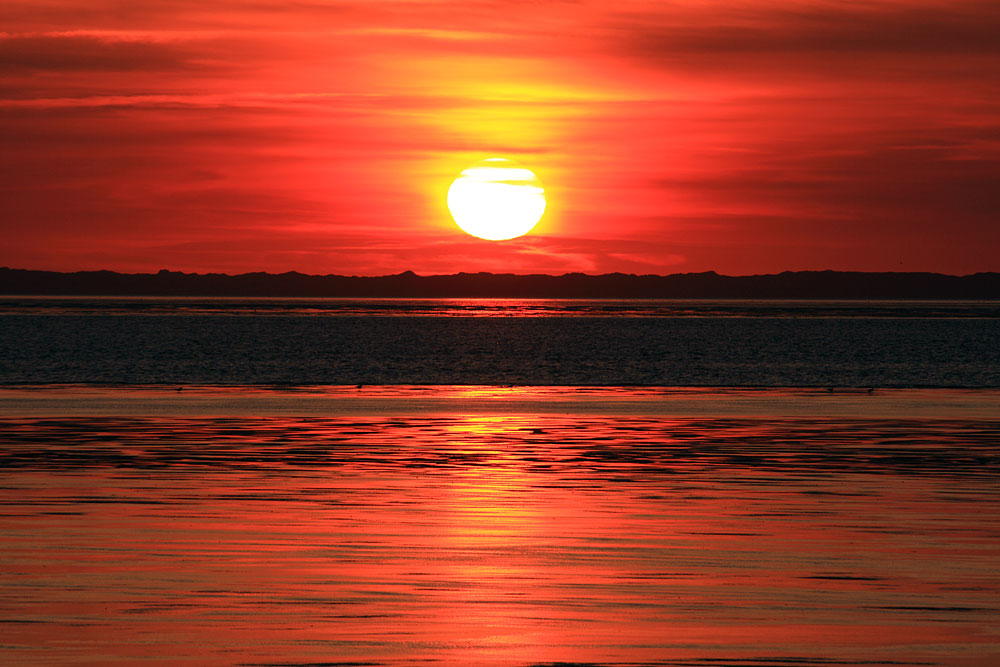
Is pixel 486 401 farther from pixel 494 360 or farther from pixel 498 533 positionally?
pixel 494 360

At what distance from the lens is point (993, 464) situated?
26.9 m

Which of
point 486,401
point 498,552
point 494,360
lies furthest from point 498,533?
point 494,360

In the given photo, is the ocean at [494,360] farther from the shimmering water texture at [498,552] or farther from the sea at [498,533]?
the shimmering water texture at [498,552]

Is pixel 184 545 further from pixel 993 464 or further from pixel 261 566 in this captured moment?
Answer: pixel 993 464

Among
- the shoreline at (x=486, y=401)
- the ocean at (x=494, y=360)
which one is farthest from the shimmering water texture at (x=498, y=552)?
the ocean at (x=494, y=360)

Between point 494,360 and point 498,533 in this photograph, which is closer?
point 498,533

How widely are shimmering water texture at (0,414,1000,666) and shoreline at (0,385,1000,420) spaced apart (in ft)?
28.9

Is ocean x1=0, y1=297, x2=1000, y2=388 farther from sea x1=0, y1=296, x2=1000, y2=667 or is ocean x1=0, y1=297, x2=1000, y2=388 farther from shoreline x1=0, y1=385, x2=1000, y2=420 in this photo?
sea x1=0, y1=296, x2=1000, y2=667

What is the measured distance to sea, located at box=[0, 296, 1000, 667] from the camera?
43.8 feet

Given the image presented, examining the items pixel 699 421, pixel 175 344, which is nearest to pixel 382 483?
pixel 699 421

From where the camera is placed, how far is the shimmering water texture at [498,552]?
1323 cm

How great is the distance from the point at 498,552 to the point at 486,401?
88.5 feet

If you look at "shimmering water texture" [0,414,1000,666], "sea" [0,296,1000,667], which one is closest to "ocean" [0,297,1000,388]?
"sea" [0,296,1000,667]

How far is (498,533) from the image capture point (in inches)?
753
